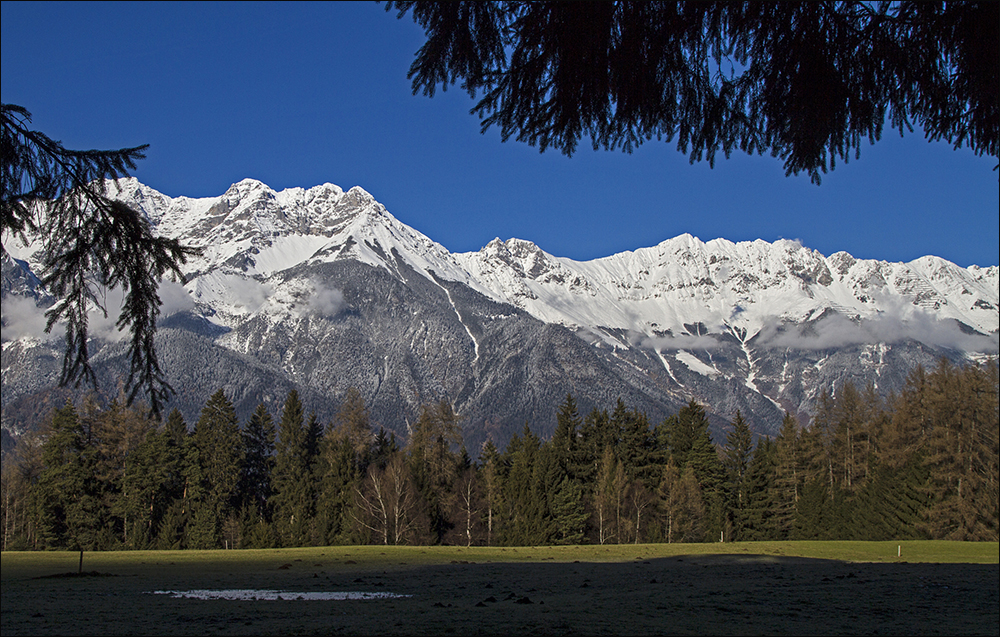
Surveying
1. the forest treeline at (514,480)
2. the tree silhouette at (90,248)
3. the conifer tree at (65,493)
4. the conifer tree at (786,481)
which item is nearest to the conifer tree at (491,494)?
the forest treeline at (514,480)

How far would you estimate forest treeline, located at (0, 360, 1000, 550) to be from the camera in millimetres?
60000

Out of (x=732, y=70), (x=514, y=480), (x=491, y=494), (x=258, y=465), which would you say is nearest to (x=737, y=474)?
(x=514, y=480)

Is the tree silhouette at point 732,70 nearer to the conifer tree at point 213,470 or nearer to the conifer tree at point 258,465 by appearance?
the conifer tree at point 213,470

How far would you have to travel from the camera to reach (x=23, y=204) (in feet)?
24.1

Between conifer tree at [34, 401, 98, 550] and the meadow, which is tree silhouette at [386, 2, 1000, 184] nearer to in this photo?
the meadow

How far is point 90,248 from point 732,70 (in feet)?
Result: 20.0

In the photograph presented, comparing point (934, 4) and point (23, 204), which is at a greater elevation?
point (934, 4)

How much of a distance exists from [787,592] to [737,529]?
60074 millimetres

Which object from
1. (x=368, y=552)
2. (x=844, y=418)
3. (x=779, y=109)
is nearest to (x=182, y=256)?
(x=779, y=109)

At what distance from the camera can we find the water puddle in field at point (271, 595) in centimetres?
1786

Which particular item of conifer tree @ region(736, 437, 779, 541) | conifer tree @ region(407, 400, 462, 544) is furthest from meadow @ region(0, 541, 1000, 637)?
conifer tree @ region(736, 437, 779, 541)

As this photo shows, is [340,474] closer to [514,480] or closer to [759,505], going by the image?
[514,480]

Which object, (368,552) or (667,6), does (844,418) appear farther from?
(667,6)

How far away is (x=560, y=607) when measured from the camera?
13680mm
